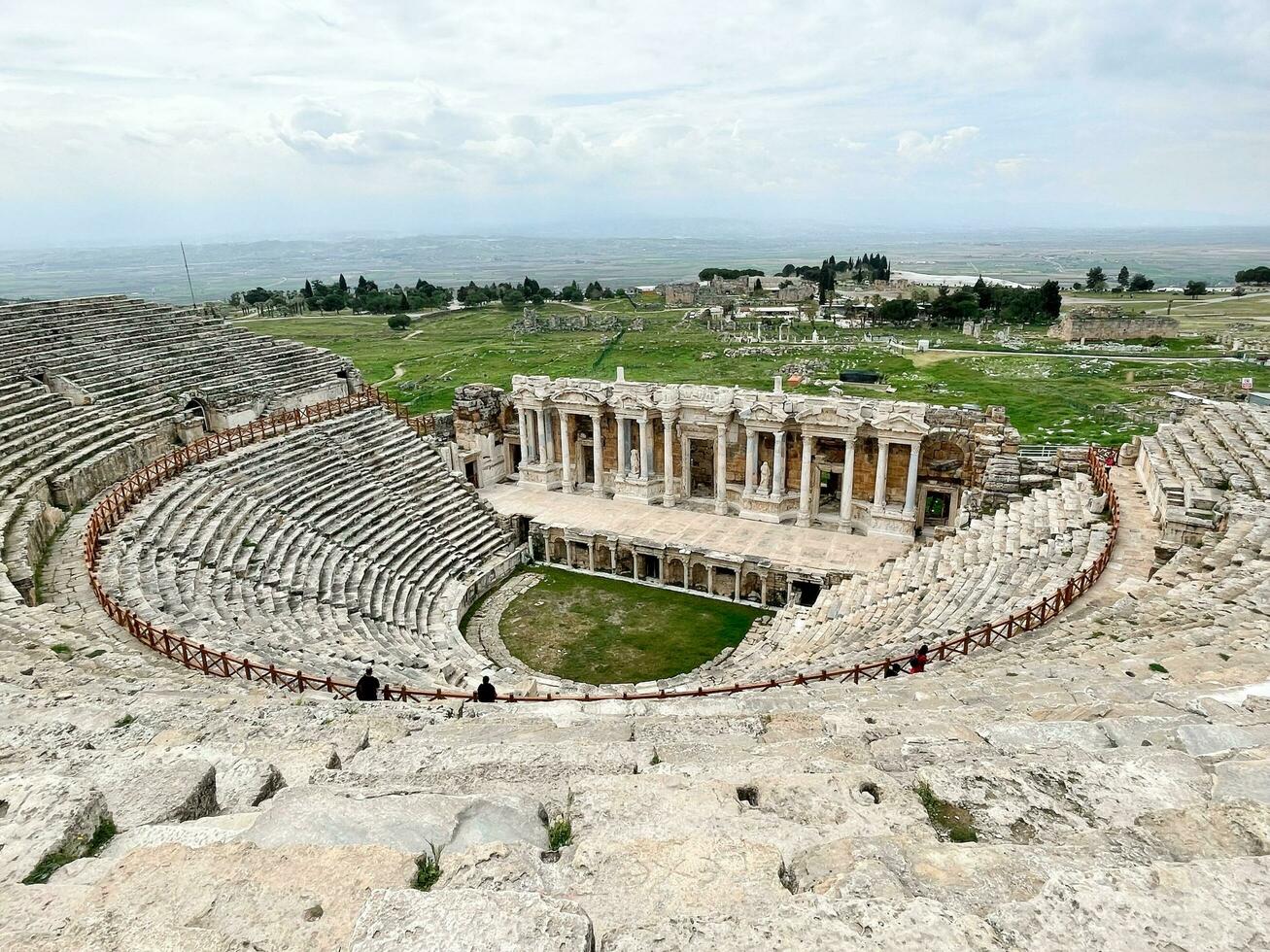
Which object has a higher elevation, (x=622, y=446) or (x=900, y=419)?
(x=900, y=419)

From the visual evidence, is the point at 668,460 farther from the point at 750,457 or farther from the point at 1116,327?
the point at 1116,327

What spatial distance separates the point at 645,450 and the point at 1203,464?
18.3 metres

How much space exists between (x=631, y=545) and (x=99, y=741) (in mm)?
20513

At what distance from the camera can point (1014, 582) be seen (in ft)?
57.2

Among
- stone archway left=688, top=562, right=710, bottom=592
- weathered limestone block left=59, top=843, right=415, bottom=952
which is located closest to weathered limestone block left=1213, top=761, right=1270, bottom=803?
weathered limestone block left=59, top=843, right=415, bottom=952

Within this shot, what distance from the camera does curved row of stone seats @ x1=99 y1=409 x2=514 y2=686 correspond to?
54.9 ft

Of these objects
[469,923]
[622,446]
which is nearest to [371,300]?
[622,446]

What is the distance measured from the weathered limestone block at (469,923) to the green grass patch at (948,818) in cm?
258

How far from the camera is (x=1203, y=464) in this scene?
20766 millimetres

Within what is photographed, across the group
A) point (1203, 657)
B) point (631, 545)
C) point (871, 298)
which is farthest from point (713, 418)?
point (871, 298)

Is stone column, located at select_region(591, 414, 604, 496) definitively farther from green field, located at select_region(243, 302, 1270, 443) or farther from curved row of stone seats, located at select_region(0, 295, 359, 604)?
green field, located at select_region(243, 302, 1270, 443)

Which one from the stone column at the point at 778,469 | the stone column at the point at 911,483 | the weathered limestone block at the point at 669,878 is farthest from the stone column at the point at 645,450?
the weathered limestone block at the point at 669,878

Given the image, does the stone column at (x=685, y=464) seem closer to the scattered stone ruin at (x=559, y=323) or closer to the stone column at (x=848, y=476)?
the stone column at (x=848, y=476)

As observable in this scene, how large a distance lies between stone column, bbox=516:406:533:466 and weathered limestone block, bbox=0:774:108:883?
2859 cm
